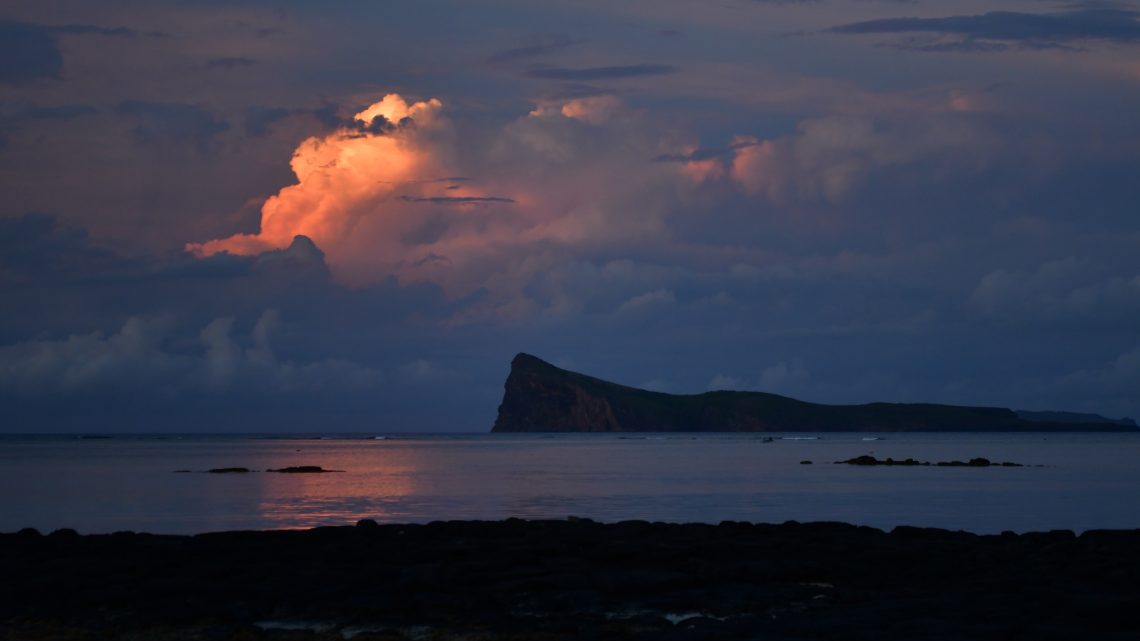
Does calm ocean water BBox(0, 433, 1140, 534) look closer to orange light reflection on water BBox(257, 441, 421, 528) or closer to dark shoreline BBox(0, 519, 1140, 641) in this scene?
orange light reflection on water BBox(257, 441, 421, 528)

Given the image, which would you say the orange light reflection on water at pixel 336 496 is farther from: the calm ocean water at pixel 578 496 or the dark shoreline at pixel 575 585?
the dark shoreline at pixel 575 585

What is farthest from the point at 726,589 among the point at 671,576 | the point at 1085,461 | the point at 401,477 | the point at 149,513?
the point at 1085,461

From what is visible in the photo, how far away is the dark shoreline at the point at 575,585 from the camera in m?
24.4

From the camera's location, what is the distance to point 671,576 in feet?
101

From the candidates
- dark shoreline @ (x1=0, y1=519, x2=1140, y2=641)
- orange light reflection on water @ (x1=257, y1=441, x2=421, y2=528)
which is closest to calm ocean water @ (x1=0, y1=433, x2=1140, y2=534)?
orange light reflection on water @ (x1=257, y1=441, x2=421, y2=528)

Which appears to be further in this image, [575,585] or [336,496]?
[336,496]

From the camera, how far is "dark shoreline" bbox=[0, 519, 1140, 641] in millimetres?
24375

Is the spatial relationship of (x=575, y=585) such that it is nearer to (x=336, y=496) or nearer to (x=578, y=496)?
(x=578, y=496)

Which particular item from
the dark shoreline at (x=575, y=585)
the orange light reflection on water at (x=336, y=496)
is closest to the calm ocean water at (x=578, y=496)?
the orange light reflection on water at (x=336, y=496)

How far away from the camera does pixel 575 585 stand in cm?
2984

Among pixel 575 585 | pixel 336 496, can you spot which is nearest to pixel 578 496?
pixel 336 496

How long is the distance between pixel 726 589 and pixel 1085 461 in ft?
393

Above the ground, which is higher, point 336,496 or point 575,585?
point 336,496

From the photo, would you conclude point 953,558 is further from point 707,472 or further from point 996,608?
point 707,472
